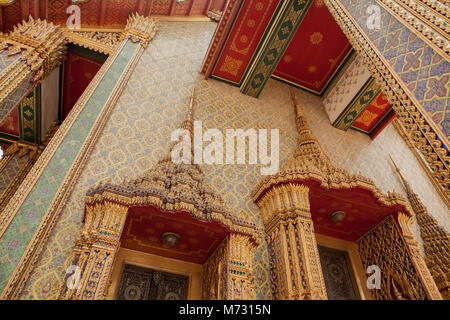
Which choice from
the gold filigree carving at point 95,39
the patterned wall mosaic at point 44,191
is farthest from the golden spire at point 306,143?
the gold filigree carving at point 95,39

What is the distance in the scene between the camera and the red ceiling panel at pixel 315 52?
23.9 feet

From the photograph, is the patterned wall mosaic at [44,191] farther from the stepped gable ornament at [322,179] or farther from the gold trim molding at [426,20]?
the gold trim molding at [426,20]

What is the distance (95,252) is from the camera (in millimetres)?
2945

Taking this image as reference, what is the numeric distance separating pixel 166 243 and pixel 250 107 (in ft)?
13.9

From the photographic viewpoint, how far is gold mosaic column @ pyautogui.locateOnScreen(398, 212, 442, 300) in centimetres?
415

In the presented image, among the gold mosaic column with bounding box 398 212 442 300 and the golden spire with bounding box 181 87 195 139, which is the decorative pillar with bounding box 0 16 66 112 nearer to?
the golden spire with bounding box 181 87 195 139

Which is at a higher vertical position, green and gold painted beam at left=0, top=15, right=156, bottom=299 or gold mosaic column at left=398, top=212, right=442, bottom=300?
gold mosaic column at left=398, top=212, right=442, bottom=300

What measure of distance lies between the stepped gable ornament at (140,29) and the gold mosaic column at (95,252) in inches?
186

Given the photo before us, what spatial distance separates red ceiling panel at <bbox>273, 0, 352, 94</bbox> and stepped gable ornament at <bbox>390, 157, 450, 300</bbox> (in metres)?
3.44

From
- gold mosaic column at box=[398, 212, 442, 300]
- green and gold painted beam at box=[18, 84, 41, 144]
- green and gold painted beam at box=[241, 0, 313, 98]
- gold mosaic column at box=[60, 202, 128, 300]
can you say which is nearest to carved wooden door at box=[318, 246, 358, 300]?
gold mosaic column at box=[398, 212, 442, 300]

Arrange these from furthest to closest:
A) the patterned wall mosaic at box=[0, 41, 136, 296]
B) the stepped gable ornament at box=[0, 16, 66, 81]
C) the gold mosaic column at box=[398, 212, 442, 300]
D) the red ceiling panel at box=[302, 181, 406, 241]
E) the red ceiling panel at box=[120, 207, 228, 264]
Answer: the stepped gable ornament at box=[0, 16, 66, 81] < the red ceiling panel at box=[302, 181, 406, 241] < the gold mosaic column at box=[398, 212, 442, 300] < the red ceiling panel at box=[120, 207, 228, 264] < the patterned wall mosaic at box=[0, 41, 136, 296]
